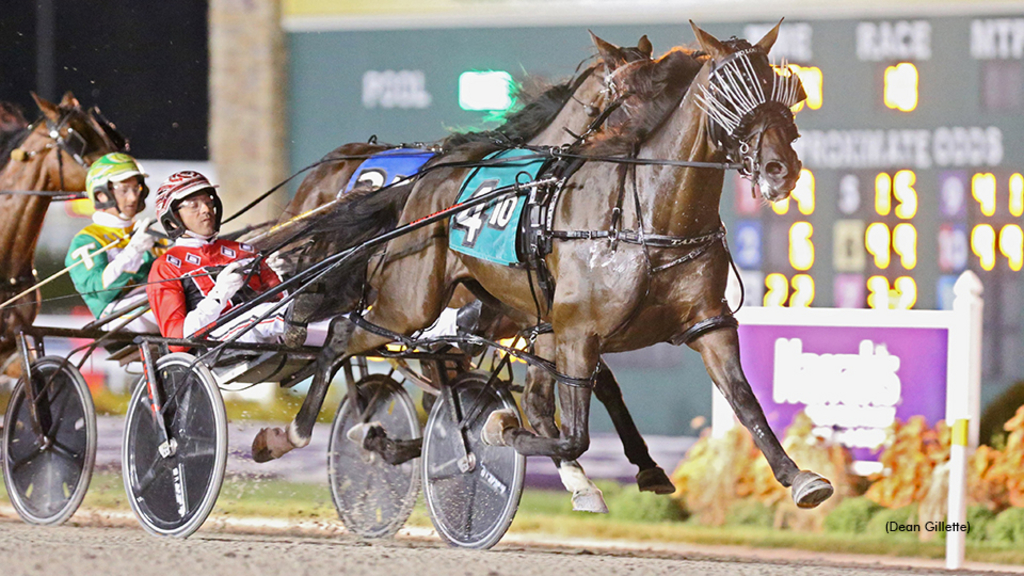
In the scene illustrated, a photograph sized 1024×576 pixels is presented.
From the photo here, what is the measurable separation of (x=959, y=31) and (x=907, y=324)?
1480 mm

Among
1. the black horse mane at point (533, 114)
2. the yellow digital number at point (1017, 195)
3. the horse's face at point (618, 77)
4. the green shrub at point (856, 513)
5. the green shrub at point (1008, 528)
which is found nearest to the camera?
the horse's face at point (618, 77)

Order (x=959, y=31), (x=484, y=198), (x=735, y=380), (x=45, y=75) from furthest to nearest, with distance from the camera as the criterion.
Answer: (x=45, y=75) → (x=959, y=31) → (x=484, y=198) → (x=735, y=380)

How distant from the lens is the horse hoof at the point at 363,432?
4594 millimetres

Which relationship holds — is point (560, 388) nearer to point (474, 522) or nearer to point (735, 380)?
point (735, 380)

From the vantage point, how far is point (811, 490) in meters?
3.42

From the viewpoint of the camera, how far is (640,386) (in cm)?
644

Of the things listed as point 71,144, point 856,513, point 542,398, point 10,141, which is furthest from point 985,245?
point 10,141

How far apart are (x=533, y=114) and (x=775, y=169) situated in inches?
52.0

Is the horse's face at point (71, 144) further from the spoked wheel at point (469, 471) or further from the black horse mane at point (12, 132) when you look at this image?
the spoked wheel at point (469, 471)

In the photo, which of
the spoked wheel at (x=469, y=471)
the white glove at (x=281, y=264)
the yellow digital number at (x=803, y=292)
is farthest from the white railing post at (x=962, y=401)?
the white glove at (x=281, y=264)

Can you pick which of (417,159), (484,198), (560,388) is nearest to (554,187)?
(484,198)

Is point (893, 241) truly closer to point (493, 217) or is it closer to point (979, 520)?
point (979, 520)

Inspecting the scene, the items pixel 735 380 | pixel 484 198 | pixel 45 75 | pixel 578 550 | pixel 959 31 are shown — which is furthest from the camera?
pixel 45 75

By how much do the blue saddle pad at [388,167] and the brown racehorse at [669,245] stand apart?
3.44 ft
